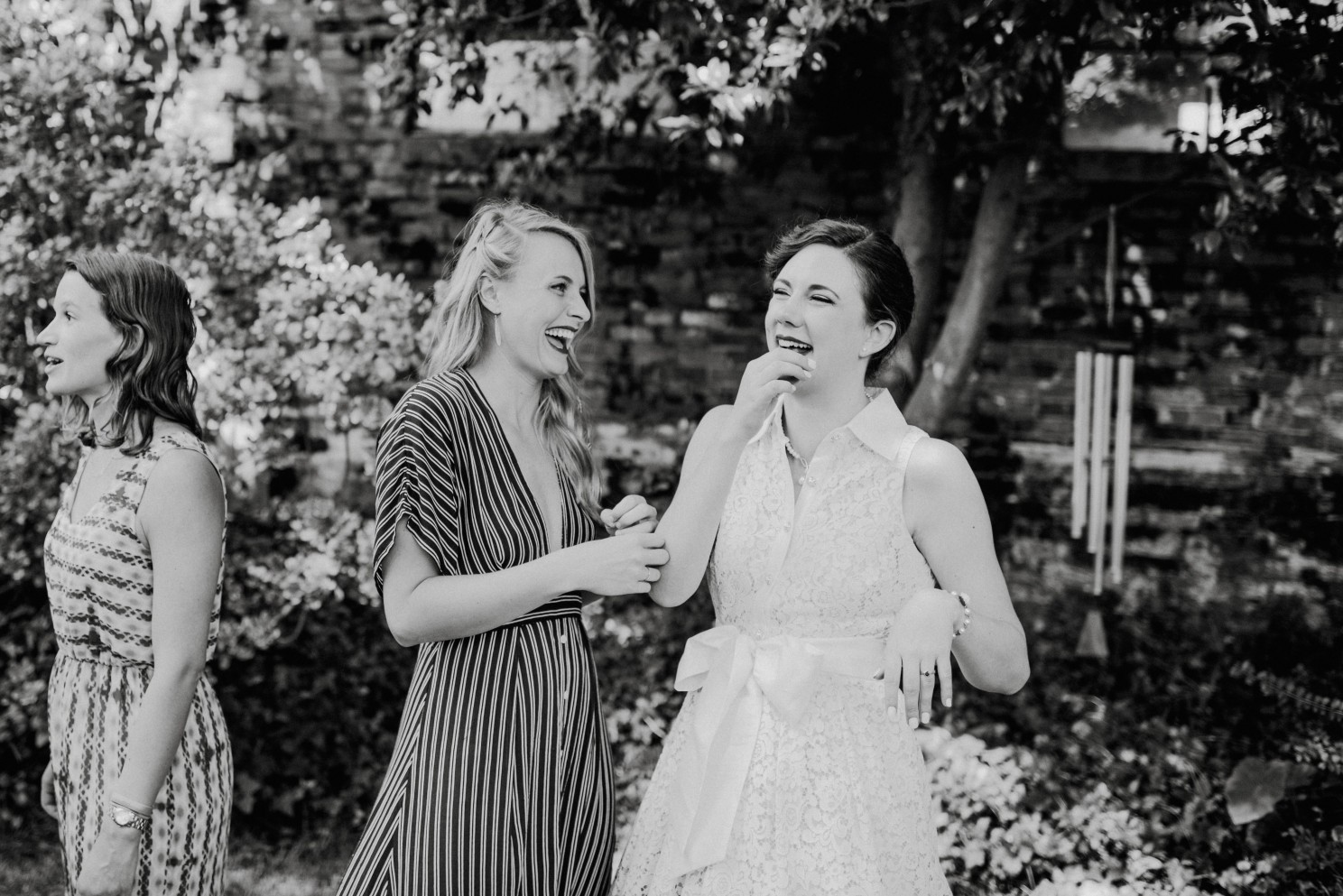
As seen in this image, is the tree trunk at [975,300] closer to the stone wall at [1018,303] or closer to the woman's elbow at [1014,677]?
the stone wall at [1018,303]

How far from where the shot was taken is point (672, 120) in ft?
16.2

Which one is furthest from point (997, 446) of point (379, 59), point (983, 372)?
point (379, 59)

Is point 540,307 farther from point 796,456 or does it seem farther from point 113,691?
point 113,691

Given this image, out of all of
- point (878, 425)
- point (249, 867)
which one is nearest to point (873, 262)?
point (878, 425)

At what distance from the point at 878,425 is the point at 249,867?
143 inches

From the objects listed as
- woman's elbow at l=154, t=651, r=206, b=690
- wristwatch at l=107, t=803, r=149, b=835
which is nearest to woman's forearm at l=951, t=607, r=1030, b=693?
woman's elbow at l=154, t=651, r=206, b=690

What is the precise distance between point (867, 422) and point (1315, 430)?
464 cm

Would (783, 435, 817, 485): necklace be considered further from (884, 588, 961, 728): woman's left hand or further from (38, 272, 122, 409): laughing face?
(38, 272, 122, 409): laughing face

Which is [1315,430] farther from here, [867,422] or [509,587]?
[509,587]

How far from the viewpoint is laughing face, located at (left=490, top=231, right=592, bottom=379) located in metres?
2.55

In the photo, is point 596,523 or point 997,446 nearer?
point 596,523

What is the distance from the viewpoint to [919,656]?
6.94ft

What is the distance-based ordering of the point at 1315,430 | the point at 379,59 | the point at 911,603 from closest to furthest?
1. the point at 911,603
2. the point at 1315,430
3. the point at 379,59

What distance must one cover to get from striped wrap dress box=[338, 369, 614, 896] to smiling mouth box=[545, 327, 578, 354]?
0.60 ft
